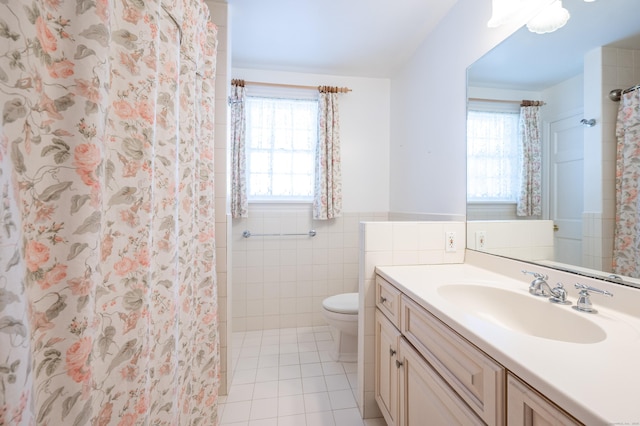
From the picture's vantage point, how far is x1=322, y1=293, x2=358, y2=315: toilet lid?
177 centimetres

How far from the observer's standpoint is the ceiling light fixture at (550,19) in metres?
0.98

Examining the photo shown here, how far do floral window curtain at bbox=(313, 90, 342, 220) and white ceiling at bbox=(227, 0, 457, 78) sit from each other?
36cm

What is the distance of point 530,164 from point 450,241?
1.73 feet

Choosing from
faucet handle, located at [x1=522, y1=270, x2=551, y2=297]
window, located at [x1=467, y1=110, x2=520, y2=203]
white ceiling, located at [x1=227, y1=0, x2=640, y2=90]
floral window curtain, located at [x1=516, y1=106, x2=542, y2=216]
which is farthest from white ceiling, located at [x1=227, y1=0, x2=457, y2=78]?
faucet handle, located at [x1=522, y1=270, x2=551, y2=297]

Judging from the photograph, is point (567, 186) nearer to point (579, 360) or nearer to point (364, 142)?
point (579, 360)

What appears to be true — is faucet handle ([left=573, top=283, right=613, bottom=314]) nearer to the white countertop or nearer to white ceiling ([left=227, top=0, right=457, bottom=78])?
the white countertop

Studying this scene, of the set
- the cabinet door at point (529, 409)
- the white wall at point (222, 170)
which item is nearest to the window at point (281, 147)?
the white wall at point (222, 170)

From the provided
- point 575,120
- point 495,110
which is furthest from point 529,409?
point 495,110

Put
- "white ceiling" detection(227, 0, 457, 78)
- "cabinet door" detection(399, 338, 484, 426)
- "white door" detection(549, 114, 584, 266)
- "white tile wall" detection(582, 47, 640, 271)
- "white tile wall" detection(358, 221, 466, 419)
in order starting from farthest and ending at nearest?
"white ceiling" detection(227, 0, 457, 78)
"white tile wall" detection(358, 221, 466, 419)
"white door" detection(549, 114, 584, 266)
"white tile wall" detection(582, 47, 640, 271)
"cabinet door" detection(399, 338, 484, 426)

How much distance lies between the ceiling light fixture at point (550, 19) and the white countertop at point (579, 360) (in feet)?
3.35

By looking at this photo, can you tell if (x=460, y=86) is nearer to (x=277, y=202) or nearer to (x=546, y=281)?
(x=546, y=281)

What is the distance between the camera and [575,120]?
927 millimetres

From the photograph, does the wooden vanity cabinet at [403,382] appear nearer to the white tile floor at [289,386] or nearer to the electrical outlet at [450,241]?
the white tile floor at [289,386]

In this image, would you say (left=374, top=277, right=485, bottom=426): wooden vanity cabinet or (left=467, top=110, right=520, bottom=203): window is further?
(left=467, top=110, right=520, bottom=203): window
